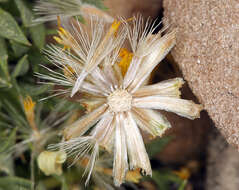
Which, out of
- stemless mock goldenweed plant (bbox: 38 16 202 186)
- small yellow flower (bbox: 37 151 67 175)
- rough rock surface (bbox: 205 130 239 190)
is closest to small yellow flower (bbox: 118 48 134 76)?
stemless mock goldenweed plant (bbox: 38 16 202 186)

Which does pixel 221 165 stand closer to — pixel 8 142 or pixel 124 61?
pixel 124 61

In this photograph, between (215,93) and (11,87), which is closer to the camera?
(215,93)

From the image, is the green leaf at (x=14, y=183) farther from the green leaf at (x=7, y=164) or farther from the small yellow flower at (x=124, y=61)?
the small yellow flower at (x=124, y=61)

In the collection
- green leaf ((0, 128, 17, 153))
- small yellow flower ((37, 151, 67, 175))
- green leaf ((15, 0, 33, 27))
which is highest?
green leaf ((15, 0, 33, 27))

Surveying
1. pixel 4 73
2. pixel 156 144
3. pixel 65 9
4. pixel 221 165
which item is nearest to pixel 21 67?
pixel 4 73

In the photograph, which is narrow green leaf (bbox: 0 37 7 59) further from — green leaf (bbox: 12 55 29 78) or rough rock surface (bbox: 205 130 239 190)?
rough rock surface (bbox: 205 130 239 190)

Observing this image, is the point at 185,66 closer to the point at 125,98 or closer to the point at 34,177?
the point at 125,98

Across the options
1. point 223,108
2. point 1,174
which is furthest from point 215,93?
point 1,174
